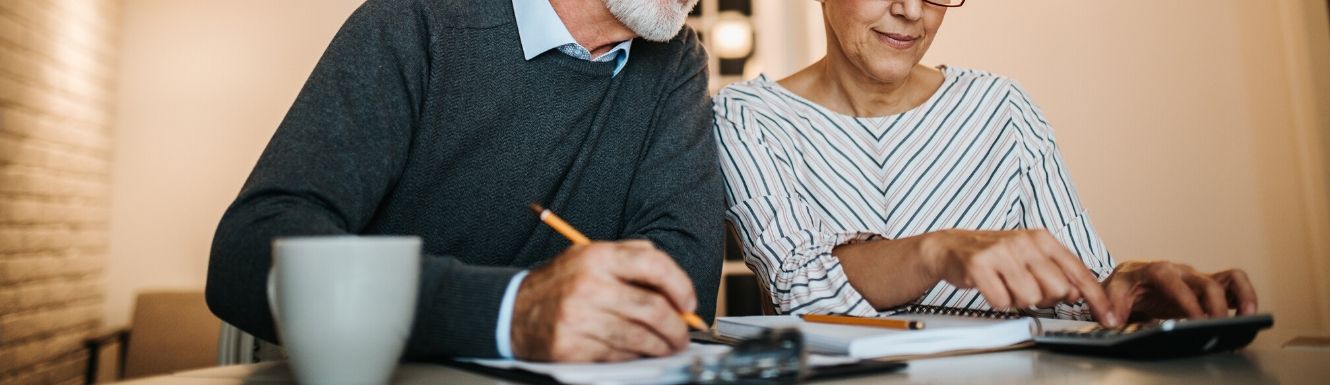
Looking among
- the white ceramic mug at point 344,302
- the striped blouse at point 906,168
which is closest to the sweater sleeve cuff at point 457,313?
the white ceramic mug at point 344,302

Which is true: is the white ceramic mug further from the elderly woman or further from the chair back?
the chair back

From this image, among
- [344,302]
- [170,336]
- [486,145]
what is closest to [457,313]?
[344,302]

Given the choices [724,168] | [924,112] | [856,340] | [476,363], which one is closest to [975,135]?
[924,112]

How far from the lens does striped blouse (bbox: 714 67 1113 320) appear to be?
134 centimetres

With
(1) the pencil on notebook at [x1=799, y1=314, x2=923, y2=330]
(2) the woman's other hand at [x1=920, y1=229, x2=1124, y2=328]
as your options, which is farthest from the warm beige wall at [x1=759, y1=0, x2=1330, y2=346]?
(1) the pencil on notebook at [x1=799, y1=314, x2=923, y2=330]

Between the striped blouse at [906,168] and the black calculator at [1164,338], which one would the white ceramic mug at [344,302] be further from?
the striped blouse at [906,168]

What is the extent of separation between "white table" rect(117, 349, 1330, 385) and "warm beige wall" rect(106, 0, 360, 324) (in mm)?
3407

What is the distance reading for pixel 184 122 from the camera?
12.3ft

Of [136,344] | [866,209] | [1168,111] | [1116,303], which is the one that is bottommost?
[136,344]

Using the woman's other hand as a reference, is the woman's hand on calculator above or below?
below

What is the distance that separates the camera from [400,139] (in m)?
1.08

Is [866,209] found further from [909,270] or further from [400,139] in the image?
[400,139]

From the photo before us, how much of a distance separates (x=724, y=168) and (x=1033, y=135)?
0.52 meters

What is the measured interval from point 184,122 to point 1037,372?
3866mm
